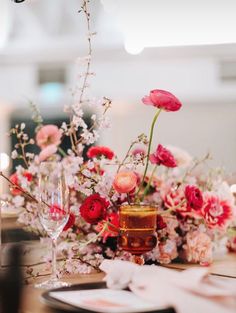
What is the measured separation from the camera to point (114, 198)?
1394 mm

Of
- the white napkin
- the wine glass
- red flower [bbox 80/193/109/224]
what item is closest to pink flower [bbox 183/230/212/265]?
red flower [bbox 80/193/109/224]

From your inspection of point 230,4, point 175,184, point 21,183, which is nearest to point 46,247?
point 21,183

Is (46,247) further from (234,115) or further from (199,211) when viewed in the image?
(234,115)

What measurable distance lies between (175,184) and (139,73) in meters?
3.30

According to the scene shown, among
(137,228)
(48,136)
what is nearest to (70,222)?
(137,228)

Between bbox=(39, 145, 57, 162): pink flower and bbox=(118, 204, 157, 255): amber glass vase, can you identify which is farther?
bbox=(39, 145, 57, 162): pink flower

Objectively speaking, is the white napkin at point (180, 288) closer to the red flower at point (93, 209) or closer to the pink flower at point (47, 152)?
the red flower at point (93, 209)

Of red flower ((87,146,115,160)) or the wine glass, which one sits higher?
red flower ((87,146,115,160))

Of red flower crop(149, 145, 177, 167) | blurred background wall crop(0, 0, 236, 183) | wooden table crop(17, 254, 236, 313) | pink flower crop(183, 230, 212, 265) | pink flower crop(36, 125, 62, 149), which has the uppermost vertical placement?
blurred background wall crop(0, 0, 236, 183)

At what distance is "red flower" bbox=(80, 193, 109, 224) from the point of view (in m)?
1.35

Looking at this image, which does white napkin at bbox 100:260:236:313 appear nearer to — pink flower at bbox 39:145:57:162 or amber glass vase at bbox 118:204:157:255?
amber glass vase at bbox 118:204:157:255

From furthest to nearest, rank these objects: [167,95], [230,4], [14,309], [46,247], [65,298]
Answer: [230,4] → [46,247] → [167,95] → [65,298] → [14,309]

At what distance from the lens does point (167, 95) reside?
1.29m

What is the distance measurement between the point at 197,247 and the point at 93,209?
266 millimetres
